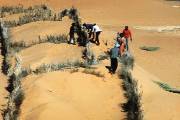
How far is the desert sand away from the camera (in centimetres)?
1611

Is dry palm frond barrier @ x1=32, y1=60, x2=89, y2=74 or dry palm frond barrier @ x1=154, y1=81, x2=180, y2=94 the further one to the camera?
dry palm frond barrier @ x1=154, y1=81, x2=180, y2=94

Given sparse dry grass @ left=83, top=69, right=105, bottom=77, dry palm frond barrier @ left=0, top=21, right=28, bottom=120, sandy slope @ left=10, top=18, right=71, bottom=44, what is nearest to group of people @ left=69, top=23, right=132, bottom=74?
sandy slope @ left=10, top=18, right=71, bottom=44

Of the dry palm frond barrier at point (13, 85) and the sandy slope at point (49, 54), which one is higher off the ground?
the sandy slope at point (49, 54)

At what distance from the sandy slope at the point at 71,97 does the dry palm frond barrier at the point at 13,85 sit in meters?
0.23

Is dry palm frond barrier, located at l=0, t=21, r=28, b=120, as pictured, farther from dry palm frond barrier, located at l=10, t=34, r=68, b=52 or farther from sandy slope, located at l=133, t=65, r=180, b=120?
sandy slope, located at l=133, t=65, r=180, b=120

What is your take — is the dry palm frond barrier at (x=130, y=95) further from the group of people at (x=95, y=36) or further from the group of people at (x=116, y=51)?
the group of people at (x=95, y=36)

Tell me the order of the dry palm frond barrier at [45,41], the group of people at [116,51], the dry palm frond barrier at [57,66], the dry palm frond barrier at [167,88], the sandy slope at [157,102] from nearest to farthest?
the sandy slope at [157,102] < the group of people at [116,51] < the dry palm frond barrier at [57,66] < the dry palm frond barrier at [167,88] < the dry palm frond barrier at [45,41]

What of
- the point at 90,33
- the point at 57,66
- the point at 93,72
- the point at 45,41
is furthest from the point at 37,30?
the point at 93,72

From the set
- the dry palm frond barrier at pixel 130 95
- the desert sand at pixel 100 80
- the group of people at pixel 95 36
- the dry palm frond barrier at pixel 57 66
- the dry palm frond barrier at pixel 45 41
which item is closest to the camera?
the dry palm frond barrier at pixel 130 95

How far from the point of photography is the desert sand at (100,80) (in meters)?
16.1

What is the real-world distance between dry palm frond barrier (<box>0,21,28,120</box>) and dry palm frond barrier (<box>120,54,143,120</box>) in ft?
10.8

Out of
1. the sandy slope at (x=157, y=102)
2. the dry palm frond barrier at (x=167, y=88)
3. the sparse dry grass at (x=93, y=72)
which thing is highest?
the sparse dry grass at (x=93, y=72)

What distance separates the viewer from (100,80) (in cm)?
1823

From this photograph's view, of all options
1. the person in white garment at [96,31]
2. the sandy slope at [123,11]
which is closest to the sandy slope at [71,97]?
the person in white garment at [96,31]
